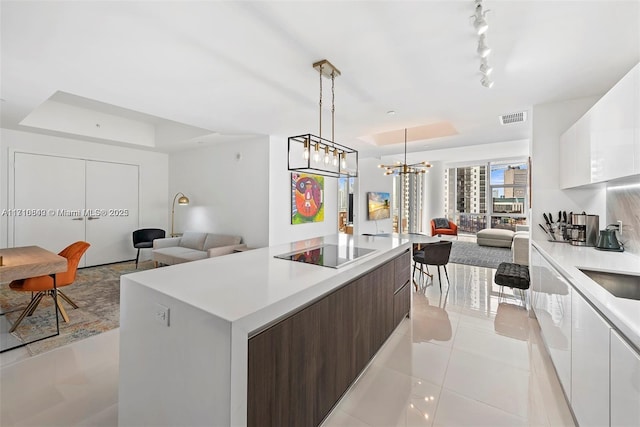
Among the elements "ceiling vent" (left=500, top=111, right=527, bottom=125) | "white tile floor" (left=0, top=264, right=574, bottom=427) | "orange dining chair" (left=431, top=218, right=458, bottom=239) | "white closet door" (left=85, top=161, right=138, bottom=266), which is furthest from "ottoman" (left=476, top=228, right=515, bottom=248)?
"white closet door" (left=85, top=161, right=138, bottom=266)

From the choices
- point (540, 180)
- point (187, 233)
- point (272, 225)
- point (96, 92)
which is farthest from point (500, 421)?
point (187, 233)

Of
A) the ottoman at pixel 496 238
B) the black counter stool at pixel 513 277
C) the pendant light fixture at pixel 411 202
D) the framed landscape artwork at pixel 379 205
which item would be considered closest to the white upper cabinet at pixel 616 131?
the black counter stool at pixel 513 277

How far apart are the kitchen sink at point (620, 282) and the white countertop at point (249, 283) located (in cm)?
151

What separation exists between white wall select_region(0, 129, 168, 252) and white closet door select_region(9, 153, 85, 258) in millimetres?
119

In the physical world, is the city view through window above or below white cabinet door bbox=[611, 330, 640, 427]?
above

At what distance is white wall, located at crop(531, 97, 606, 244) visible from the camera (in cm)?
296

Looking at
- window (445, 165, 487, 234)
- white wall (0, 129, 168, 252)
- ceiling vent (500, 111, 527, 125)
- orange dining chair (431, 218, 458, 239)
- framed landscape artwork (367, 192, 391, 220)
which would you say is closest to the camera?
ceiling vent (500, 111, 527, 125)

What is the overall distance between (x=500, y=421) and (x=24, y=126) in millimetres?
7019

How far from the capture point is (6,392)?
6.17ft

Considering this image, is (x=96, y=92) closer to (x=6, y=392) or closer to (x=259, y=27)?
(x=259, y=27)

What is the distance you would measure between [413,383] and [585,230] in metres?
2.38

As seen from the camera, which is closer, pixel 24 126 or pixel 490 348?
pixel 490 348

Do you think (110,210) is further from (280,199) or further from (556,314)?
(556,314)

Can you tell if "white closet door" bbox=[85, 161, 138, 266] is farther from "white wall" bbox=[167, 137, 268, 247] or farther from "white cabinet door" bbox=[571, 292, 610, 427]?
"white cabinet door" bbox=[571, 292, 610, 427]
